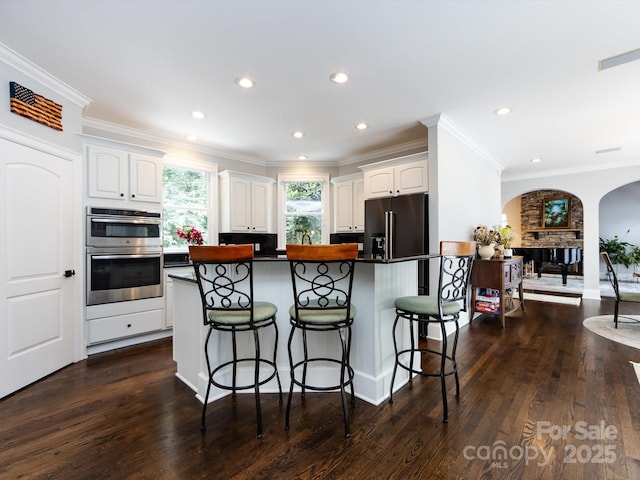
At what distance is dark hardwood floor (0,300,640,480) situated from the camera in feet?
4.95

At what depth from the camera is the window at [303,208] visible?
543 cm

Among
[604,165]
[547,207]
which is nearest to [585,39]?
[604,165]

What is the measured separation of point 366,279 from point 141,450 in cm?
173

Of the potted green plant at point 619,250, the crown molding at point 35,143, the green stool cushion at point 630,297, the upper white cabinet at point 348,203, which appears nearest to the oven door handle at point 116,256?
the crown molding at point 35,143

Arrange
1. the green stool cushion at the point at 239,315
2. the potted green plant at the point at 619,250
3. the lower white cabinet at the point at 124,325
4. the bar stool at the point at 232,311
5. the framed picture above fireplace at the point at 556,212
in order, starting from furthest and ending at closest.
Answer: the framed picture above fireplace at the point at 556,212, the potted green plant at the point at 619,250, the lower white cabinet at the point at 124,325, the green stool cushion at the point at 239,315, the bar stool at the point at 232,311

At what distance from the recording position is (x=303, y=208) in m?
5.51

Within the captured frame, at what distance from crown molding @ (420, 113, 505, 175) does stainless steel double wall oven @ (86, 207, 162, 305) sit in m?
3.60

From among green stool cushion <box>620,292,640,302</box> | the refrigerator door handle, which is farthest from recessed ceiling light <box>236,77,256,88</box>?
green stool cushion <box>620,292,640,302</box>

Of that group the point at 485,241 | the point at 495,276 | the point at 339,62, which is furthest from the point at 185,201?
the point at 495,276

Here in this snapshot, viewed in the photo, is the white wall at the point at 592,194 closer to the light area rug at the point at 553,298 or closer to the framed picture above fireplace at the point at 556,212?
the light area rug at the point at 553,298

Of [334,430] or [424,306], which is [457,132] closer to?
[424,306]

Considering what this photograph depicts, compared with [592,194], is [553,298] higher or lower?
lower

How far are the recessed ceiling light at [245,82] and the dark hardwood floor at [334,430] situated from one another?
8.92 feet

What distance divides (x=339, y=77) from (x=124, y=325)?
3.53m
